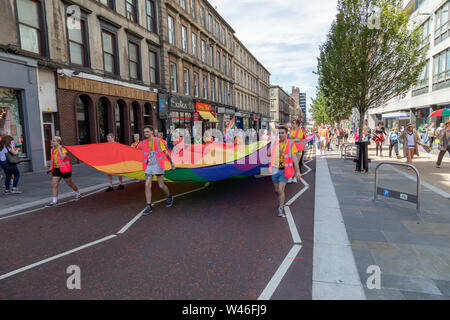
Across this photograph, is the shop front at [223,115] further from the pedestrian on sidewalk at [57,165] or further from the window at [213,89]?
the pedestrian on sidewalk at [57,165]

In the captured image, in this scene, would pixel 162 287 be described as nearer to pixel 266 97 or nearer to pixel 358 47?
pixel 358 47

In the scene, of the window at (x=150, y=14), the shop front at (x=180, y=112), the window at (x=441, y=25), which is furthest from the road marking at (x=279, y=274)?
the window at (x=441, y=25)

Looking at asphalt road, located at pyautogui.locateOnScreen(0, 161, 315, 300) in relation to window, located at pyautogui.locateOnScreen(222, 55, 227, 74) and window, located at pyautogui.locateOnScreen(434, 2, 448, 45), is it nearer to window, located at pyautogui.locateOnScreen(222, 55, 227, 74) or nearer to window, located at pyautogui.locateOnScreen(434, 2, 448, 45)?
window, located at pyautogui.locateOnScreen(434, 2, 448, 45)

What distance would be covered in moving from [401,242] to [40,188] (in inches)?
395

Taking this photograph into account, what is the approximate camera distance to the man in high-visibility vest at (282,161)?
6043 millimetres

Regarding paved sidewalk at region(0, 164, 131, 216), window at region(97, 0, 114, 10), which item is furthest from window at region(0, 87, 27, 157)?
window at region(97, 0, 114, 10)

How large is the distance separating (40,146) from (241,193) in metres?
10.3

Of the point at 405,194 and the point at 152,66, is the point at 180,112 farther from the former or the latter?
the point at 405,194

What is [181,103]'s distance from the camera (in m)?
26.0

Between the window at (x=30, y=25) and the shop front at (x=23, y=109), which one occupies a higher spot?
the window at (x=30, y=25)

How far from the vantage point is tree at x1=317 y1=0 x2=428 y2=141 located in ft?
43.8

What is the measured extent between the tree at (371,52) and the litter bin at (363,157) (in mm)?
2166

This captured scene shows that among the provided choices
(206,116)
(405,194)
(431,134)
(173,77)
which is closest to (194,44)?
(173,77)

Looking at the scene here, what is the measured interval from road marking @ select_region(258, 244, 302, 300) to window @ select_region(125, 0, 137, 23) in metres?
19.7
